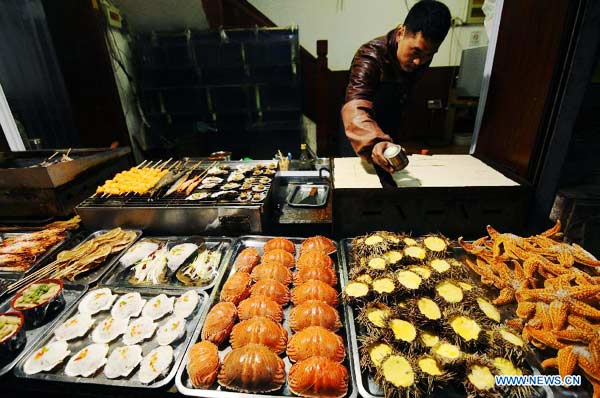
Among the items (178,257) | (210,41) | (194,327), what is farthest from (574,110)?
(210,41)

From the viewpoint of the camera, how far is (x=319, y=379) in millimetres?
1424

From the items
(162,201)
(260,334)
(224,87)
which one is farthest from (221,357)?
(224,87)

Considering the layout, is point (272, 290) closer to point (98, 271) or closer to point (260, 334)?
point (260, 334)

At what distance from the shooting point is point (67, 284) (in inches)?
84.0

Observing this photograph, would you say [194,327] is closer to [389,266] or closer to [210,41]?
[389,266]

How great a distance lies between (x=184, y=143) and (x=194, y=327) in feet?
18.4

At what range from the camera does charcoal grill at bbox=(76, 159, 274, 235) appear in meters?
2.51

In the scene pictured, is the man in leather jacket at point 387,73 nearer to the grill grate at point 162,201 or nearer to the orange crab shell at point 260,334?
the grill grate at point 162,201

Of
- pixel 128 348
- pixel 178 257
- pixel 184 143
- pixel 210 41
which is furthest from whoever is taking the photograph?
A: pixel 184 143

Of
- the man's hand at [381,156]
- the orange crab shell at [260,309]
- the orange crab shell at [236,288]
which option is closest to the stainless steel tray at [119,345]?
the orange crab shell at [236,288]

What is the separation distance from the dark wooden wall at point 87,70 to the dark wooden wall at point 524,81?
18.9 ft

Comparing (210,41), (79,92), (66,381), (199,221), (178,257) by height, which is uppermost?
(210,41)

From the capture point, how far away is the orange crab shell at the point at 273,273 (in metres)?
2.10

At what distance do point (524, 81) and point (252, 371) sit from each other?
2.93 metres
